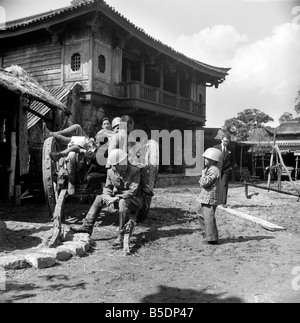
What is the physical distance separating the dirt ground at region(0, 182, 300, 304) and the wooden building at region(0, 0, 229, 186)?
7.61 meters

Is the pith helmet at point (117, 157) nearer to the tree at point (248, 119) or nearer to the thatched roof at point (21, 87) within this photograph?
the thatched roof at point (21, 87)

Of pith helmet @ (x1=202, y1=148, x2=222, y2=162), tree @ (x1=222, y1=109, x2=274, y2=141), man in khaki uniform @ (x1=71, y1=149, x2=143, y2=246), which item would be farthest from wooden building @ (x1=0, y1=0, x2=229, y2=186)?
tree @ (x1=222, y1=109, x2=274, y2=141)

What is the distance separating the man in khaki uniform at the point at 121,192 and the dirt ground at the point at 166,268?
402 millimetres

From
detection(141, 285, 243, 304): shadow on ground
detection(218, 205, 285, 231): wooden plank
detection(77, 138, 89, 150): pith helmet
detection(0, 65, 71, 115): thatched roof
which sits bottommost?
detection(141, 285, 243, 304): shadow on ground

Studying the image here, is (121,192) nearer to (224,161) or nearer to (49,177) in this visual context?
(49,177)

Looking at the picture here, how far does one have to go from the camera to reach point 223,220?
767 cm

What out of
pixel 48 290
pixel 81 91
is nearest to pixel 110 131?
pixel 48 290

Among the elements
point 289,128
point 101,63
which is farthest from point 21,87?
point 289,128

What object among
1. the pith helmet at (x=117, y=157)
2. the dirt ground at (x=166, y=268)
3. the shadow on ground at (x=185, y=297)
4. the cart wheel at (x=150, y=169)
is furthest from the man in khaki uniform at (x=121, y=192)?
the shadow on ground at (x=185, y=297)

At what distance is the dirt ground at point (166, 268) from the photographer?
3.40 m

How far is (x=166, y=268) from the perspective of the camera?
433cm

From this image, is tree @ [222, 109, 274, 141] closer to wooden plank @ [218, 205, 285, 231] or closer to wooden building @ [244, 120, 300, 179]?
wooden building @ [244, 120, 300, 179]

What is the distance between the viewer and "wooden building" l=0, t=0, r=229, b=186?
13.1 m

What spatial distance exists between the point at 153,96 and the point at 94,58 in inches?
131
